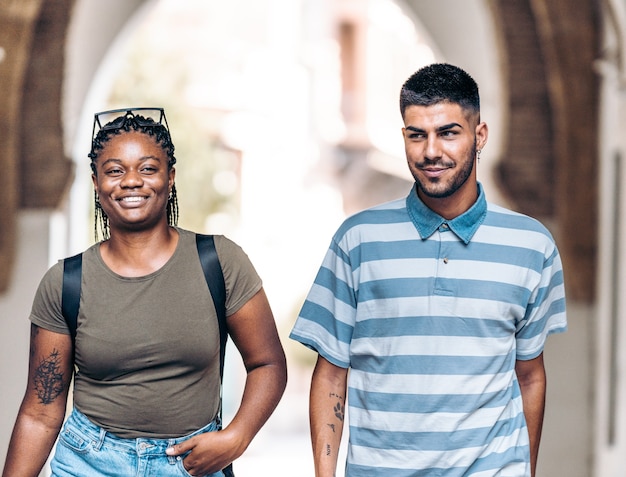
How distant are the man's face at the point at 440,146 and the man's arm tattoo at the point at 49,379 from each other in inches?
41.4

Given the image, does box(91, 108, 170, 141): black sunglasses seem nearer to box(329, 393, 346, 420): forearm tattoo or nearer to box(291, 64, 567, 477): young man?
box(291, 64, 567, 477): young man

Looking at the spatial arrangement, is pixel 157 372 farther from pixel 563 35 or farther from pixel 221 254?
pixel 563 35

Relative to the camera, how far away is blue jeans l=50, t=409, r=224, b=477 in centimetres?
319

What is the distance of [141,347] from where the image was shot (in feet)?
10.4

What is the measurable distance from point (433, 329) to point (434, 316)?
0.03 m

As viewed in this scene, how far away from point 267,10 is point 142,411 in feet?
79.5

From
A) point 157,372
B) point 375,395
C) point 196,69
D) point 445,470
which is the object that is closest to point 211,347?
point 157,372

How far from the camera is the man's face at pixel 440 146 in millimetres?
3139

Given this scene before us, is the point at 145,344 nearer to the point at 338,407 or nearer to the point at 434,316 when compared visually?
the point at 338,407

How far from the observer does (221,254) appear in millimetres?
3316

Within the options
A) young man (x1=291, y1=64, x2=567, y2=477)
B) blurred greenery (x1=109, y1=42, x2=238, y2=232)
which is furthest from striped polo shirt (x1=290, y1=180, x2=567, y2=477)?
blurred greenery (x1=109, y1=42, x2=238, y2=232)

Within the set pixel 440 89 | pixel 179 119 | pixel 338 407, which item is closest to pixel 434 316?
pixel 338 407

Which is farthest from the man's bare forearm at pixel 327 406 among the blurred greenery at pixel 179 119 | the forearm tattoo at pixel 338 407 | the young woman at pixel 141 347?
the blurred greenery at pixel 179 119

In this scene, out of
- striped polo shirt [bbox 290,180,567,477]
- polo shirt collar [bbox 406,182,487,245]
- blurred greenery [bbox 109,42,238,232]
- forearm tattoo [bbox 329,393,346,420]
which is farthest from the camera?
blurred greenery [bbox 109,42,238,232]
